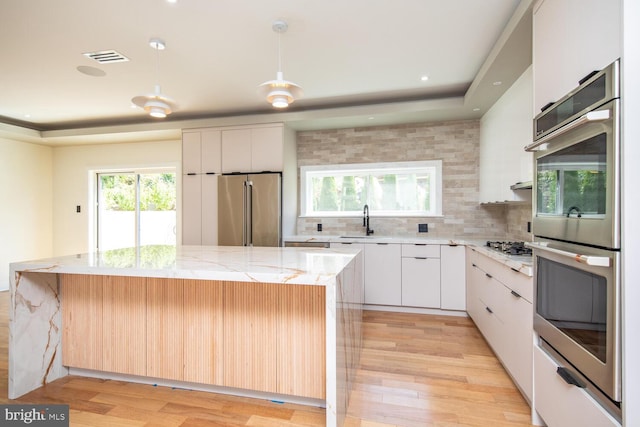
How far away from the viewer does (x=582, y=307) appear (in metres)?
1.33

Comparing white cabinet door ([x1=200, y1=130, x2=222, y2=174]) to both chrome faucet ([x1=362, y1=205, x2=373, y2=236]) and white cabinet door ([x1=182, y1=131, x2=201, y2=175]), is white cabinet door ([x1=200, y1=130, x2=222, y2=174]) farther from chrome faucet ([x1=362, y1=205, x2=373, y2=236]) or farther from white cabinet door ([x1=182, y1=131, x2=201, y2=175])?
chrome faucet ([x1=362, y1=205, x2=373, y2=236])

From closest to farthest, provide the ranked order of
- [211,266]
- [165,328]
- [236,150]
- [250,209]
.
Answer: [211,266] → [165,328] → [250,209] → [236,150]

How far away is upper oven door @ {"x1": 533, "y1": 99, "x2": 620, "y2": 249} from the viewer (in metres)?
1.12

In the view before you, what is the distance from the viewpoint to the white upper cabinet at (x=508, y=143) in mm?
2516

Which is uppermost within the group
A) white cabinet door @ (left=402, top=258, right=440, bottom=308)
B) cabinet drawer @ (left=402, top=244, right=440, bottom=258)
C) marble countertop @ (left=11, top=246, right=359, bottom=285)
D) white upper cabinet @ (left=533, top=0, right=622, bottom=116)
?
white upper cabinet @ (left=533, top=0, right=622, bottom=116)

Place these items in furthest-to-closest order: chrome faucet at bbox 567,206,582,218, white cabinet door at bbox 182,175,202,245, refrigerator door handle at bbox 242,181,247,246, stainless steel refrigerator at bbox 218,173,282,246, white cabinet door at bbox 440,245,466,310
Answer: white cabinet door at bbox 182,175,202,245 → refrigerator door handle at bbox 242,181,247,246 → stainless steel refrigerator at bbox 218,173,282,246 → white cabinet door at bbox 440,245,466,310 → chrome faucet at bbox 567,206,582,218

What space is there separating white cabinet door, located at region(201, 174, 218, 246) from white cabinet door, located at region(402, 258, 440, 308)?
2592 mm

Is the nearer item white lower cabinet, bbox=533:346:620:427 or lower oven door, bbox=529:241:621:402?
lower oven door, bbox=529:241:621:402

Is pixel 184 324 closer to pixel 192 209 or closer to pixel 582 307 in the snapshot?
pixel 582 307

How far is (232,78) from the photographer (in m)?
3.26

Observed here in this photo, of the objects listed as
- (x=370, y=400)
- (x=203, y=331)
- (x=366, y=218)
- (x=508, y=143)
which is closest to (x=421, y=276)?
(x=366, y=218)

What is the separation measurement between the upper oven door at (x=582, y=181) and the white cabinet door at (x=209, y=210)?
3.75m

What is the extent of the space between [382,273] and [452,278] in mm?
804

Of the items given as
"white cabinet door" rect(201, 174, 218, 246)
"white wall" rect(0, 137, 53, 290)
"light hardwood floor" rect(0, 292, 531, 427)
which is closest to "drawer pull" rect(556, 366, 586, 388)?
"light hardwood floor" rect(0, 292, 531, 427)
